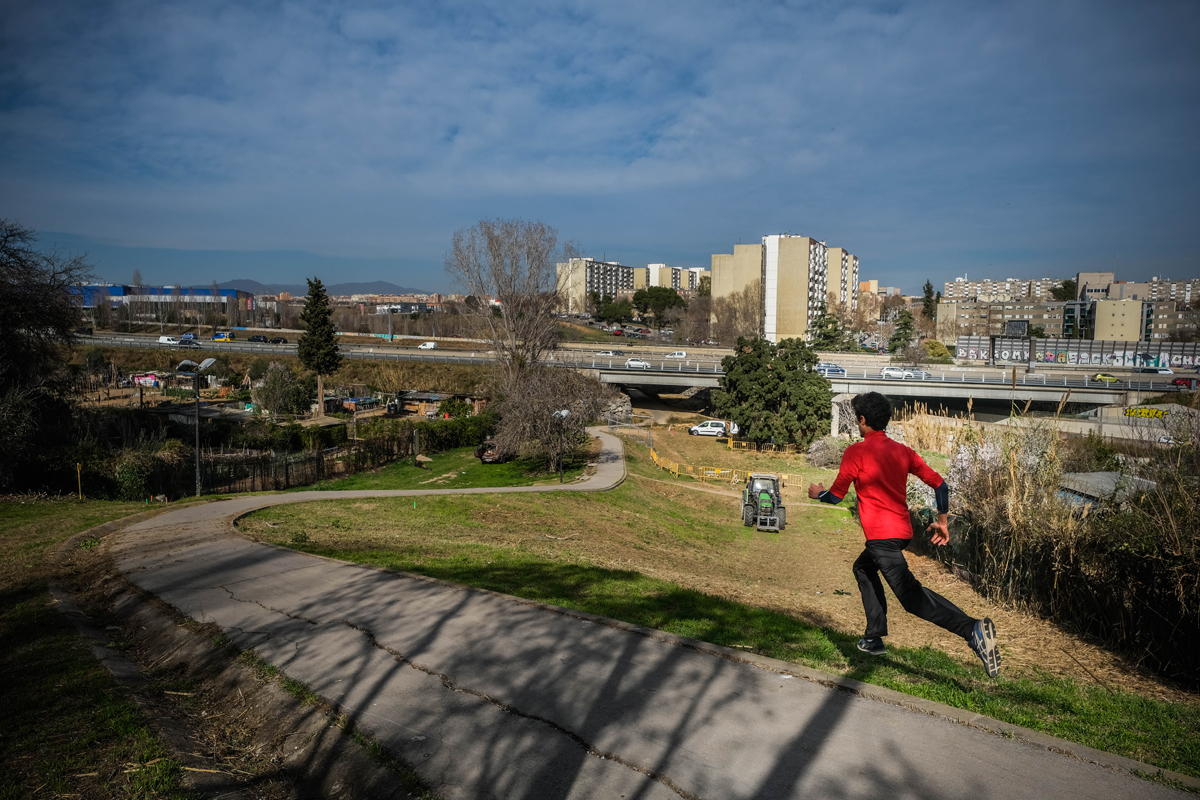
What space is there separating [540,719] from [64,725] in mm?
3397

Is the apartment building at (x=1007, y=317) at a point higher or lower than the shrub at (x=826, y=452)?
higher

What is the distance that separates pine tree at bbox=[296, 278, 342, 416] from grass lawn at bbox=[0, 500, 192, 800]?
41.3 metres

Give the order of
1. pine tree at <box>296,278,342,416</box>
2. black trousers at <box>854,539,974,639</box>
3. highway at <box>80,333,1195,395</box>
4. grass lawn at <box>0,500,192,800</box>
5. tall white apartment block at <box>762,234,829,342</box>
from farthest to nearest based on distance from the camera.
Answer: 1. tall white apartment block at <box>762,234,829,342</box>
2. highway at <box>80,333,1195,395</box>
3. pine tree at <box>296,278,342,416</box>
4. black trousers at <box>854,539,974,639</box>
5. grass lawn at <box>0,500,192,800</box>

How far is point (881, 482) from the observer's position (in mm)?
5336

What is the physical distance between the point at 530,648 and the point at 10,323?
27.2 metres

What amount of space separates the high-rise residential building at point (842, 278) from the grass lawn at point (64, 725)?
427 feet

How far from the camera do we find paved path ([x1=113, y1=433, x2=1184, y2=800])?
394 cm

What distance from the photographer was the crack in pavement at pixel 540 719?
3.96 m

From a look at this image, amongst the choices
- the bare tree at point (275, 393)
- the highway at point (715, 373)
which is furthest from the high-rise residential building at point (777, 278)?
the bare tree at point (275, 393)

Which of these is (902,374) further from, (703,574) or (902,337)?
(703,574)

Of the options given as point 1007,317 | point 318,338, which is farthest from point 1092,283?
point 318,338

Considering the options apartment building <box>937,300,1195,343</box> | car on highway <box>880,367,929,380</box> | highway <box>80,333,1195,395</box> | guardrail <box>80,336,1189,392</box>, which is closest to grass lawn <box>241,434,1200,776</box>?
guardrail <box>80,336,1189,392</box>

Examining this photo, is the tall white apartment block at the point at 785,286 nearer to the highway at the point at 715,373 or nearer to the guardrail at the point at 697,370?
the highway at the point at 715,373

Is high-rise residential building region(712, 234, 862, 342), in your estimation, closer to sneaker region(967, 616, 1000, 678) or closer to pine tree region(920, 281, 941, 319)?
pine tree region(920, 281, 941, 319)
